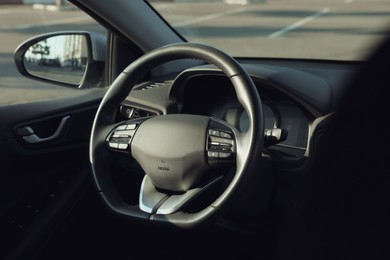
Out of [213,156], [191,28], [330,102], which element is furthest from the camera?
[191,28]

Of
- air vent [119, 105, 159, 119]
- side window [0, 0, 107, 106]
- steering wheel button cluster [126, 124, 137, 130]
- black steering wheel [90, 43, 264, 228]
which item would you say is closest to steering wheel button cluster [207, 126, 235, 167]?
black steering wheel [90, 43, 264, 228]

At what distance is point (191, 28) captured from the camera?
14.4 meters

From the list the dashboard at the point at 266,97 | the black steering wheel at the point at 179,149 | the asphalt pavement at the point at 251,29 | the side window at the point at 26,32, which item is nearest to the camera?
the black steering wheel at the point at 179,149

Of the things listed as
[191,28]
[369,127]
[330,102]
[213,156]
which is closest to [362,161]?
[369,127]

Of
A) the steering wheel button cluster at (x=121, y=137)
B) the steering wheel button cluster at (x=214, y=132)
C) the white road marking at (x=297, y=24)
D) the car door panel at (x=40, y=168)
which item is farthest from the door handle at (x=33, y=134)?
the white road marking at (x=297, y=24)

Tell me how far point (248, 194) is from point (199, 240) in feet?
1.44

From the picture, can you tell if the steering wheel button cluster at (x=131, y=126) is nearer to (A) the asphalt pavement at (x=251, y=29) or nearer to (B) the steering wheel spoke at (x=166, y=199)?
(B) the steering wheel spoke at (x=166, y=199)

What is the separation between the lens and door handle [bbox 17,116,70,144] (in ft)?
8.36

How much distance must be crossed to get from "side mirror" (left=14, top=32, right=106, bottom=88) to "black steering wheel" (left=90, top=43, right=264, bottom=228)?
78cm

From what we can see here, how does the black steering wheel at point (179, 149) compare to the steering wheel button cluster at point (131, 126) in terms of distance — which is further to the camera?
the steering wheel button cluster at point (131, 126)

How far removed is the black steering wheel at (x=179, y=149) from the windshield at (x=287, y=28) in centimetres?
317

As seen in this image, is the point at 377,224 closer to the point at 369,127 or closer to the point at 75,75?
the point at 369,127

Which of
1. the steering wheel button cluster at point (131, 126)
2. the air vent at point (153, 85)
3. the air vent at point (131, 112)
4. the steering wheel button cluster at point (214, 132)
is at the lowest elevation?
the air vent at point (131, 112)

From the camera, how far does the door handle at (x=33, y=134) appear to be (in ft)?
8.36
